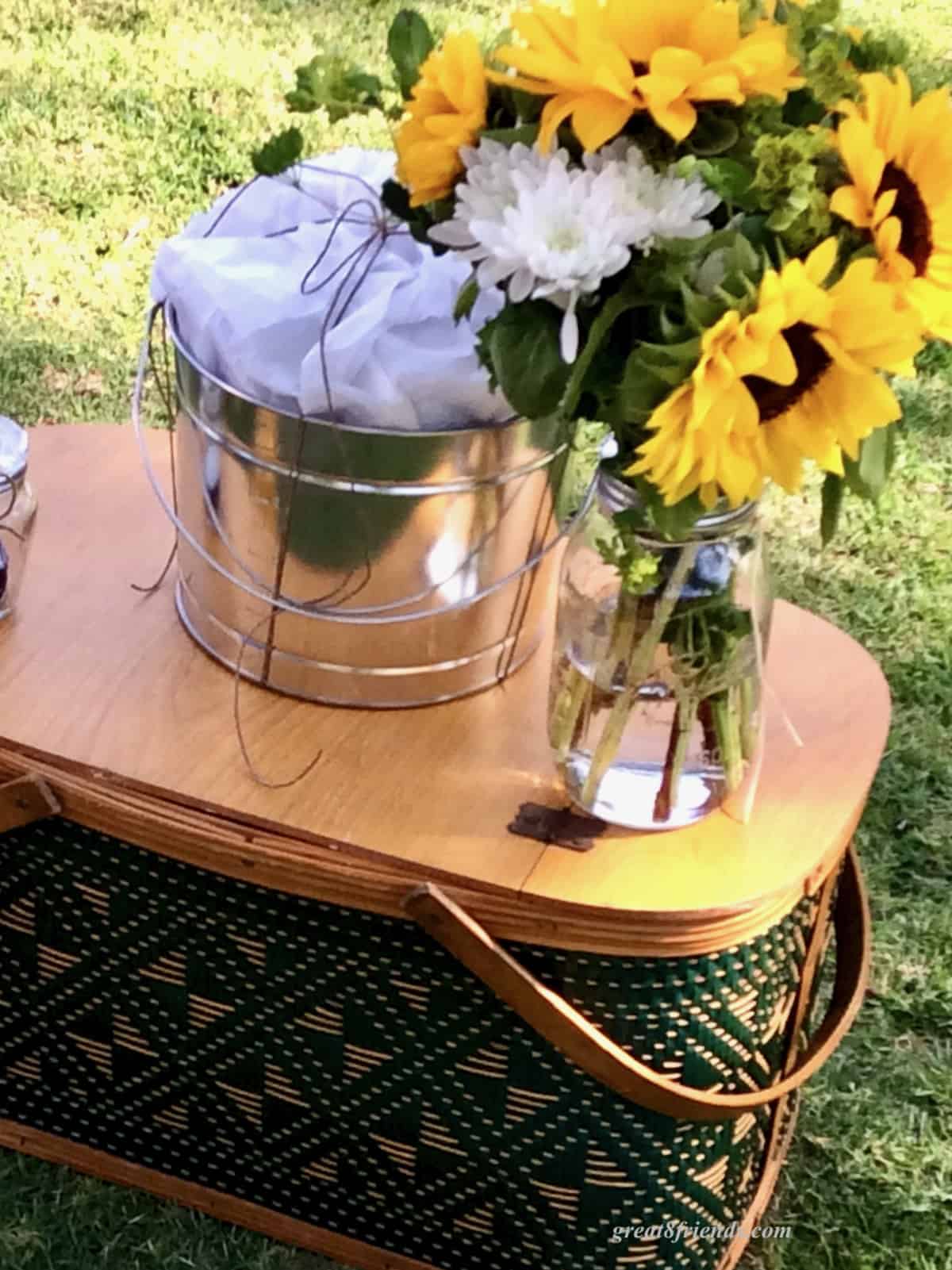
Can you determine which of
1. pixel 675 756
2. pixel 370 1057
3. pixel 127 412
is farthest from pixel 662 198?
pixel 127 412

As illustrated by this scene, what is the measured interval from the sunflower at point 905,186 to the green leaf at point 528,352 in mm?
136

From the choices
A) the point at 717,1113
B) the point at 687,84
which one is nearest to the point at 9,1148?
the point at 717,1113

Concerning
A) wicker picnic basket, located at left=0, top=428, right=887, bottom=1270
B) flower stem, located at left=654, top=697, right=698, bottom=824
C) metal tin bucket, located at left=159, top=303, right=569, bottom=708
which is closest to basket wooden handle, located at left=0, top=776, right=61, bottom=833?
wicker picnic basket, located at left=0, top=428, right=887, bottom=1270

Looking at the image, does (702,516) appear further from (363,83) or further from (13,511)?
(13,511)

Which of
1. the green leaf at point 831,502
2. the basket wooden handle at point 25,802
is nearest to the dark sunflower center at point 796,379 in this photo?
the green leaf at point 831,502

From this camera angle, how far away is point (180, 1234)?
3.66 feet

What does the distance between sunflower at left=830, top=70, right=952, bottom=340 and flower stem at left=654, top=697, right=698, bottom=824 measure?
0.28 m

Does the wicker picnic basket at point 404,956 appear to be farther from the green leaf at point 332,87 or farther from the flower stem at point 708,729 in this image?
the green leaf at point 332,87

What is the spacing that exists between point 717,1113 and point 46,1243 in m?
0.53

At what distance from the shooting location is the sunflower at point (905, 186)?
2.05 feet

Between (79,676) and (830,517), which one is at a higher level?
(830,517)

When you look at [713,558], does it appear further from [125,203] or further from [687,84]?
[125,203]

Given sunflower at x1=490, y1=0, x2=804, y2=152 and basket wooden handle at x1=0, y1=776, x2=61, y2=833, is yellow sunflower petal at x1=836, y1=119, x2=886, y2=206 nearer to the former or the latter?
sunflower at x1=490, y1=0, x2=804, y2=152

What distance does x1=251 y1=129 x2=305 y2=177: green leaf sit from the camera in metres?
0.77
